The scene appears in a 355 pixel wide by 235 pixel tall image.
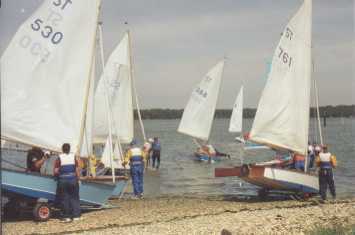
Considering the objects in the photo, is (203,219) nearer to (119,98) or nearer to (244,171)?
(244,171)

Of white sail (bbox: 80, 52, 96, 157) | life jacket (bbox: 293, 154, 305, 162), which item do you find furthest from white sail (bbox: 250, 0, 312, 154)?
white sail (bbox: 80, 52, 96, 157)

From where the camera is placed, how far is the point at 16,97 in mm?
12641

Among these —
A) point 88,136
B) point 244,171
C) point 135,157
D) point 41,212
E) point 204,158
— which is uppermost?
point 88,136

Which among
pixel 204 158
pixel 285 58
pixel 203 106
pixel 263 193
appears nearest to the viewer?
pixel 285 58

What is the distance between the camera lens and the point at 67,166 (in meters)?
12.7

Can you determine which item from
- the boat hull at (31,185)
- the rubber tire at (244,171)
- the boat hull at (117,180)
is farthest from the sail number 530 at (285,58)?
the boat hull at (31,185)

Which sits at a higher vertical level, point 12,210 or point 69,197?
point 69,197

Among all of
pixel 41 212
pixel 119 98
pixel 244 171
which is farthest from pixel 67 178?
pixel 119 98

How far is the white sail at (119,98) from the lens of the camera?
1025 inches

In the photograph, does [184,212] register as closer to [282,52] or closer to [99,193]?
[99,193]

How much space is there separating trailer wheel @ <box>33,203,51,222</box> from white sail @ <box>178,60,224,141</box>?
936 inches

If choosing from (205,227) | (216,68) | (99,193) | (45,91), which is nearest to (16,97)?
(45,91)

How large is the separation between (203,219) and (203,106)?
2400cm

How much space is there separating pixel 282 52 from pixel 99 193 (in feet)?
25.4
